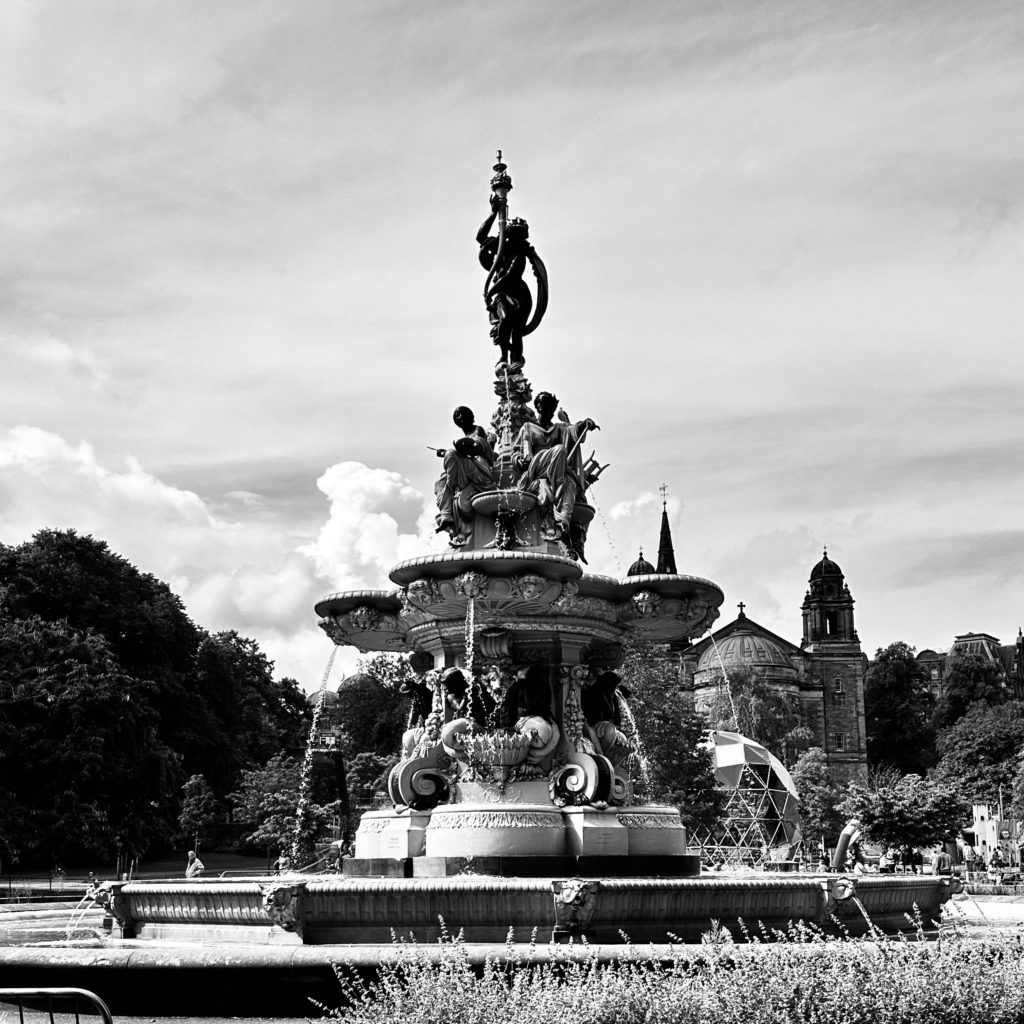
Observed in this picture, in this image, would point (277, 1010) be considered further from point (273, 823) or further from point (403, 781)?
point (273, 823)

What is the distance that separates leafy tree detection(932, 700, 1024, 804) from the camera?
289 feet

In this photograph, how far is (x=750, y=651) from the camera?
11662 cm

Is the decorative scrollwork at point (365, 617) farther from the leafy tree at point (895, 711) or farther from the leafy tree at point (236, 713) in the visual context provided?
the leafy tree at point (895, 711)

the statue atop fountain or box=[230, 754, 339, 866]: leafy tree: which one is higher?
the statue atop fountain

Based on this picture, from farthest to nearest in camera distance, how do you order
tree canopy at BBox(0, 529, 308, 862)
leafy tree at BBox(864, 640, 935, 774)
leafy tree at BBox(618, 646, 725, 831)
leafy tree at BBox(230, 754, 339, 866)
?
leafy tree at BBox(864, 640, 935, 774)
leafy tree at BBox(230, 754, 339, 866)
tree canopy at BBox(0, 529, 308, 862)
leafy tree at BBox(618, 646, 725, 831)

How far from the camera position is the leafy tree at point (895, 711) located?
4875 inches

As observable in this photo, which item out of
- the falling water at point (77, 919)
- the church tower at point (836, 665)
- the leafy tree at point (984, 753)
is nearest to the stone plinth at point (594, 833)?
the falling water at point (77, 919)

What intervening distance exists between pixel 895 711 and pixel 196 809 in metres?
85.7

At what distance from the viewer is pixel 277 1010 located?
9.95 metres

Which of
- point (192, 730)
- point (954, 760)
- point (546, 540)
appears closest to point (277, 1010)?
point (546, 540)

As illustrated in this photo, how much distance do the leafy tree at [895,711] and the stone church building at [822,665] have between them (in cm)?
231

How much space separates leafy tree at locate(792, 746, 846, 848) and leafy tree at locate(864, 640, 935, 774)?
174ft

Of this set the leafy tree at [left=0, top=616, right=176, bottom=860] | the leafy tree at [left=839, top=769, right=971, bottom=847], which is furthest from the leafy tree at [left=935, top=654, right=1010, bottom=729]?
the leafy tree at [left=0, top=616, right=176, bottom=860]

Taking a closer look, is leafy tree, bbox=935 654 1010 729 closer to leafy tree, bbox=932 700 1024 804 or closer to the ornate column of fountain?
leafy tree, bbox=932 700 1024 804
